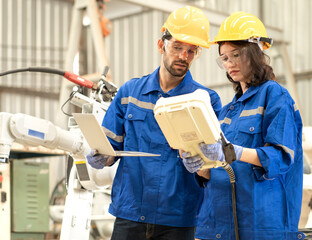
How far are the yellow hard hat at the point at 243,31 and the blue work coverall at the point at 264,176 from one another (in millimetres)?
212

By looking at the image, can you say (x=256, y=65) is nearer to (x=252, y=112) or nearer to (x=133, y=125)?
(x=252, y=112)

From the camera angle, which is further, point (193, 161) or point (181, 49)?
point (181, 49)

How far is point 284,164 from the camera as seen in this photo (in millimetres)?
1811

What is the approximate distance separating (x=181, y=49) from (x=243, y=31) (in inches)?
13.2

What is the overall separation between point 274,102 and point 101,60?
431 centimetres

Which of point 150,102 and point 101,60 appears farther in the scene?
point 101,60

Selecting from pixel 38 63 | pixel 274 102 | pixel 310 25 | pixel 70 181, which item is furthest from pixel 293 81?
pixel 274 102

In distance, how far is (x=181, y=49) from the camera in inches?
90.3

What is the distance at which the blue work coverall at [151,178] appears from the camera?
2168 millimetres

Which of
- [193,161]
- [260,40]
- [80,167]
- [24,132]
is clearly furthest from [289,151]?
[80,167]

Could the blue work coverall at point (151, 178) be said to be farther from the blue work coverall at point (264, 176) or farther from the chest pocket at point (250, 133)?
the chest pocket at point (250, 133)

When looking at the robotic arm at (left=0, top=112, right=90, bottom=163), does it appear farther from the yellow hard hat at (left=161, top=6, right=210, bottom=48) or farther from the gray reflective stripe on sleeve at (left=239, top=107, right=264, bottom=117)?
the gray reflective stripe on sleeve at (left=239, top=107, right=264, bottom=117)

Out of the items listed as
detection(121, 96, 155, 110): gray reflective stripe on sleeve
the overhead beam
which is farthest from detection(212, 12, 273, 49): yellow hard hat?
the overhead beam

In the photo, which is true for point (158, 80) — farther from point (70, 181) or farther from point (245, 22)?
point (70, 181)
